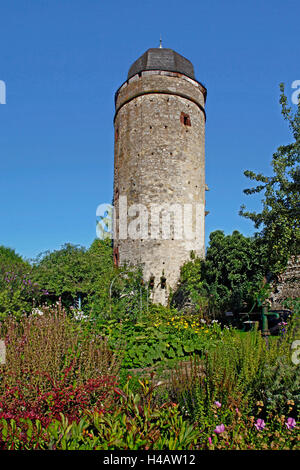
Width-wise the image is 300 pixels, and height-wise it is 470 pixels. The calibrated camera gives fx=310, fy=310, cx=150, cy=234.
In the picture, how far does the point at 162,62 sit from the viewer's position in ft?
41.5

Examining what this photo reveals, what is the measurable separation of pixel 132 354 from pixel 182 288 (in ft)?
21.9

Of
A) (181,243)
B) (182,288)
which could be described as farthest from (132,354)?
(181,243)

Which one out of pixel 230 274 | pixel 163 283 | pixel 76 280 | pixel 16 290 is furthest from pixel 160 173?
pixel 16 290

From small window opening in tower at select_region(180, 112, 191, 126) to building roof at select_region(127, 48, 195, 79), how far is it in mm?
1780

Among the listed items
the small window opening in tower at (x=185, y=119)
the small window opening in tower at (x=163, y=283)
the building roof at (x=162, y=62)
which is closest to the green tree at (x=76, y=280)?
the small window opening in tower at (x=163, y=283)

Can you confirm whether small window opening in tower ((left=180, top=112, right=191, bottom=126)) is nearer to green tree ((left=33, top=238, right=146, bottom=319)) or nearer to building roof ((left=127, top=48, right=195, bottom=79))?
building roof ((left=127, top=48, right=195, bottom=79))

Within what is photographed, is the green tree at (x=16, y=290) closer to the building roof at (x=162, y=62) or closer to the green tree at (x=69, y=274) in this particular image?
the green tree at (x=69, y=274)

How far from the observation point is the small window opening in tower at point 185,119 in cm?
1238

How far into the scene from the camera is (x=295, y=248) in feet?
22.6

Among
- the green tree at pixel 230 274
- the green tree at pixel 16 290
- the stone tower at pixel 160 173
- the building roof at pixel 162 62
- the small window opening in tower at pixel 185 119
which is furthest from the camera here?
the building roof at pixel 162 62

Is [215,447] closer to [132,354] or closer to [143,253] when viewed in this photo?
[132,354]

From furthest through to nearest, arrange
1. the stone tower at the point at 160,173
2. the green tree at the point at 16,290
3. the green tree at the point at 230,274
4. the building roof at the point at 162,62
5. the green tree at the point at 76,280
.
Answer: the building roof at the point at 162,62 < the stone tower at the point at 160,173 < the green tree at the point at 230,274 < the green tree at the point at 76,280 < the green tree at the point at 16,290

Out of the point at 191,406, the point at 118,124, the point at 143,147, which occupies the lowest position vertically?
the point at 191,406

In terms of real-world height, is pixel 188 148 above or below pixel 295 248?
above
